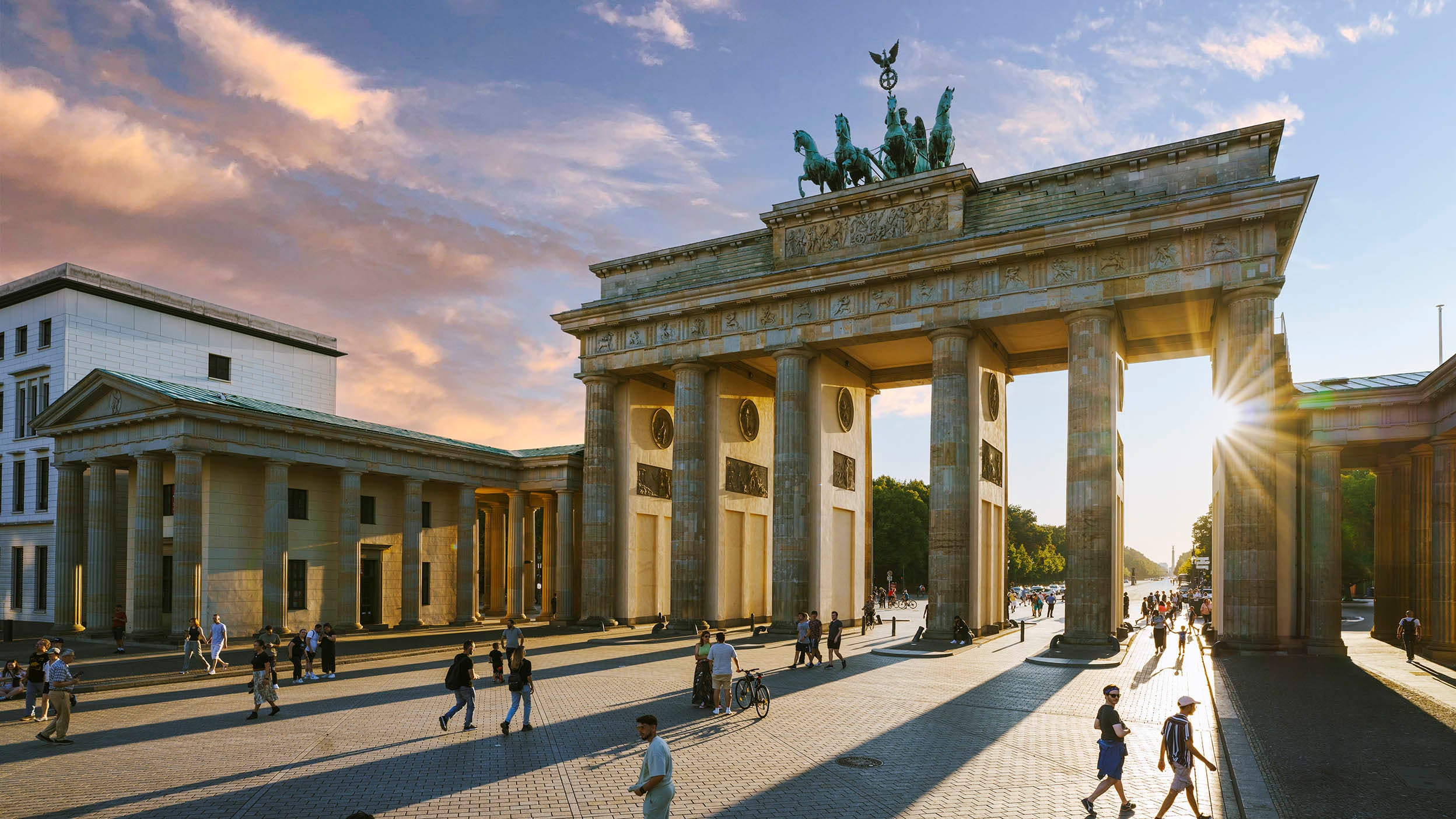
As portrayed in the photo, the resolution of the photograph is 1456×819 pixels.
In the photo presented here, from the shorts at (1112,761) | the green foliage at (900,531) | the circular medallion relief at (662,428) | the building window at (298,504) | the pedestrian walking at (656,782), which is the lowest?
the green foliage at (900,531)

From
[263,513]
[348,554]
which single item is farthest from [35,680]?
[348,554]

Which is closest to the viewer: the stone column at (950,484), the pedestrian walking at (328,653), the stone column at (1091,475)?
the pedestrian walking at (328,653)

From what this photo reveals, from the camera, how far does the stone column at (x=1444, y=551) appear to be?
95.4ft

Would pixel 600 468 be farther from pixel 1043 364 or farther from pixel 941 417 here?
pixel 1043 364

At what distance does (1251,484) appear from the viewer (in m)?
29.2

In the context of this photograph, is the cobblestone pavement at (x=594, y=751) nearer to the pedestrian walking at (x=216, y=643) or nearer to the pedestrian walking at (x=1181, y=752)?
the pedestrian walking at (x=1181, y=752)

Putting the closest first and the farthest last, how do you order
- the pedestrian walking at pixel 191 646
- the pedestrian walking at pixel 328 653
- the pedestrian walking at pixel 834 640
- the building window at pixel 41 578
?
the pedestrian walking at pixel 328 653 < the pedestrian walking at pixel 191 646 < the pedestrian walking at pixel 834 640 < the building window at pixel 41 578

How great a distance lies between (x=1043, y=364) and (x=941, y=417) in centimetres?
1088

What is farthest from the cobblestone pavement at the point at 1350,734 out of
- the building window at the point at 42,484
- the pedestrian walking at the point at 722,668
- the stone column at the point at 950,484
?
the building window at the point at 42,484

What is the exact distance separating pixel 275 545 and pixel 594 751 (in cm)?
2569

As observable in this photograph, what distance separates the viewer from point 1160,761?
37.7 ft

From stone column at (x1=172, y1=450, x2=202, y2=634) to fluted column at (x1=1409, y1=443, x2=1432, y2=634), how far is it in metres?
46.0

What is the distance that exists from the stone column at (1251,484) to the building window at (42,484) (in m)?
53.6

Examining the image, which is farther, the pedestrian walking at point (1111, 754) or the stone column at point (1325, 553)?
the stone column at point (1325, 553)
